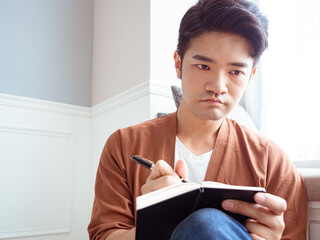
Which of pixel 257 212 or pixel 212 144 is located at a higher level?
pixel 212 144

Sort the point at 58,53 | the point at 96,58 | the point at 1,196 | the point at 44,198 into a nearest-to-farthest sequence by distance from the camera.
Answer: the point at 1,196 < the point at 44,198 < the point at 58,53 < the point at 96,58

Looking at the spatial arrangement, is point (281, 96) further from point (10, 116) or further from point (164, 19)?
point (10, 116)

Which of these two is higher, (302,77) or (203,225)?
(302,77)

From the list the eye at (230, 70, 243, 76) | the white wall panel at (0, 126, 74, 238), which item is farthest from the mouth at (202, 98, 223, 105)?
the white wall panel at (0, 126, 74, 238)

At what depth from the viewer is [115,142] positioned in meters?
1.04

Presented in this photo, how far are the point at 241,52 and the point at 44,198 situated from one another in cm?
155

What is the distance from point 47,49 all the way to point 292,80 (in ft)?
5.01

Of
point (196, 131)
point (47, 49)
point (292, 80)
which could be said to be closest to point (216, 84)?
point (196, 131)

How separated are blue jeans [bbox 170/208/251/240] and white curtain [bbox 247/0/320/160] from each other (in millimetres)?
1197

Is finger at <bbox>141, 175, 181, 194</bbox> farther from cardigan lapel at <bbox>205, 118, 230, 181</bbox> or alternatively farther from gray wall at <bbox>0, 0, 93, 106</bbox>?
gray wall at <bbox>0, 0, 93, 106</bbox>

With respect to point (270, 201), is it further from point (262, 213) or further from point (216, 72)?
point (216, 72)

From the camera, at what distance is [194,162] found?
104 centimetres

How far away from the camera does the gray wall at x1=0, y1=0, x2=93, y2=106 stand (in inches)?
80.1

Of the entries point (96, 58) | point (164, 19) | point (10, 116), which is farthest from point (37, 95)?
point (164, 19)
